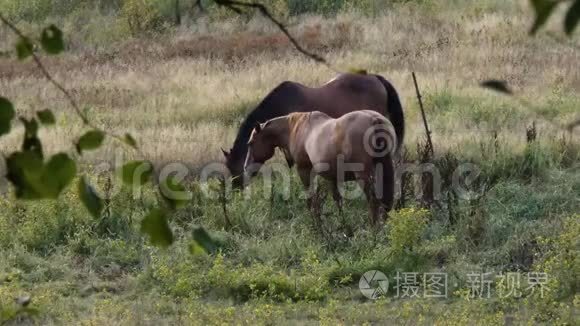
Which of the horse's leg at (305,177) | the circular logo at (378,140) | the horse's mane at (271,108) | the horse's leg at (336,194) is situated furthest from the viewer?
the horse's mane at (271,108)

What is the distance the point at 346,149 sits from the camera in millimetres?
8852

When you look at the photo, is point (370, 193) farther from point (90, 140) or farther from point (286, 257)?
point (90, 140)

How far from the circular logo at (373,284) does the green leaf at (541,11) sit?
6.34m

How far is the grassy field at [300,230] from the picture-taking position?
719 centimetres

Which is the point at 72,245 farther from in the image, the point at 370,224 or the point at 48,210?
the point at 370,224

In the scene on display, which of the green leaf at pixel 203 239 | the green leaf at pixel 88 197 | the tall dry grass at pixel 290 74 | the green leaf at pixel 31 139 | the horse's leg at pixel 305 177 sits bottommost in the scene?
the tall dry grass at pixel 290 74

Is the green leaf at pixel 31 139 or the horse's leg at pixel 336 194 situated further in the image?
the horse's leg at pixel 336 194

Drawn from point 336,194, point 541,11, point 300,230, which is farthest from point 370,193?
point 541,11

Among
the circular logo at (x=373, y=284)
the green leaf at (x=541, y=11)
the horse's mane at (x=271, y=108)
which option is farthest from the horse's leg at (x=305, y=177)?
the green leaf at (x=541, y=11)

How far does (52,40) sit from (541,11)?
656 mm

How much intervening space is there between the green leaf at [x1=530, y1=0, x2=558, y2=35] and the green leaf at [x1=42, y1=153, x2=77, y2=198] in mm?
606

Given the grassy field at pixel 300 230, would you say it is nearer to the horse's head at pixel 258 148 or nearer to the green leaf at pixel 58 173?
the horse's head at pixel 258 148

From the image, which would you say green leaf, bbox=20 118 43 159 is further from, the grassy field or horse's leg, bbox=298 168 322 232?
horse's leg, bbox=298 168 322 232

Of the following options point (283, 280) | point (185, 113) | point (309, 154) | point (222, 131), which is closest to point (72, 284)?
point (283, 280)
